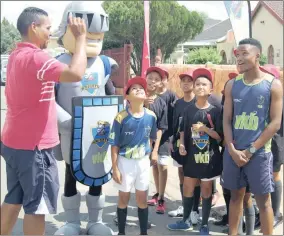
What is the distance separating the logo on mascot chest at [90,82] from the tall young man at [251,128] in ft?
3.59

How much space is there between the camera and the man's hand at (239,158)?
2955 millimetres

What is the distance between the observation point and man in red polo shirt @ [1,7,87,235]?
255 cm

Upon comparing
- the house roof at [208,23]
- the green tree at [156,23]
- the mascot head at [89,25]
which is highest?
the house roof at [208,23]

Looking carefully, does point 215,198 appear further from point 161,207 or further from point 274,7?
point 274,7

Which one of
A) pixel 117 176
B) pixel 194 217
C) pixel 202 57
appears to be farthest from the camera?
pixel 202 57

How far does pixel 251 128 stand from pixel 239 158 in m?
0.23

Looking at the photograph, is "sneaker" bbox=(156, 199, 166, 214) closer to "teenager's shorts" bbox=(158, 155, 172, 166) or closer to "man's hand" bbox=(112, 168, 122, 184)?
"teenager's shorts" bbox=(158, 155, 172, 166)

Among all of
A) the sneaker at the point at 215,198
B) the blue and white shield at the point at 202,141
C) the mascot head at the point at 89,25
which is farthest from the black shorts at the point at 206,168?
the mascot head at the point at 89,25

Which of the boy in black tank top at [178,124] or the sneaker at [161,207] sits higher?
the boy in black tank top at [178,124]

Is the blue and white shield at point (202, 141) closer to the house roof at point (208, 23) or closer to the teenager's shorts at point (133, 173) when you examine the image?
the teenager's shorts at point (133, 173)

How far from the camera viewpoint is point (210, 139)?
3471 millimetres

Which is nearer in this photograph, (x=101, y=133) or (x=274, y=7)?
(x=101, y=133)

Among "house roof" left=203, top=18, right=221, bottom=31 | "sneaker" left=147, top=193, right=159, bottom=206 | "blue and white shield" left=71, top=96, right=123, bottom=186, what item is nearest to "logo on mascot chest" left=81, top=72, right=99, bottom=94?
"blue and white shield" left=71, top=96, right=123, bottom=186

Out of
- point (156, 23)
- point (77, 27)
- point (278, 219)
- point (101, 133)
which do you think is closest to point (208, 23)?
point (156, 23)
